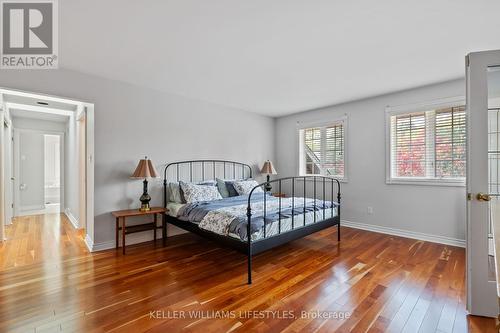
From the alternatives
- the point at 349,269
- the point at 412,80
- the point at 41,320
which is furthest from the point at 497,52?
the point at 41,320

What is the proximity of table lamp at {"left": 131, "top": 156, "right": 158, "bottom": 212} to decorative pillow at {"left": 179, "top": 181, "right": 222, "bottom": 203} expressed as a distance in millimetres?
504

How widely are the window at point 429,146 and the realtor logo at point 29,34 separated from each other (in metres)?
4.62

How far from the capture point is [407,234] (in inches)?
150

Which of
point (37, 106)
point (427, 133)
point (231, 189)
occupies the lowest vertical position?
point (231, 189)

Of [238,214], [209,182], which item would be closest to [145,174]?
[209,182]

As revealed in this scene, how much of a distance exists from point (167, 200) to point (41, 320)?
88.4 inches

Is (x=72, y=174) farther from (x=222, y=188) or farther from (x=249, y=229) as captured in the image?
(x=249, y=229)

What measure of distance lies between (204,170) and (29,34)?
2.90m

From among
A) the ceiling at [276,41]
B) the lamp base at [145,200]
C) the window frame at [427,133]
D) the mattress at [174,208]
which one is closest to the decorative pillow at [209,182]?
the mattress at [174,208]

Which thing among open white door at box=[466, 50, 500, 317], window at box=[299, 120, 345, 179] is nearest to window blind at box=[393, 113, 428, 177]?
window at box=[299, 120, 345, 179]

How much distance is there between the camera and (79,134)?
428 centimetres

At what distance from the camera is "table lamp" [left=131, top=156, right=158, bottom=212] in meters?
3.34

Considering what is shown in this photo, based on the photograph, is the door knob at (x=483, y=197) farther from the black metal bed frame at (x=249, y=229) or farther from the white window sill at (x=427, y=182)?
the white window sill at (x=427, y=182)

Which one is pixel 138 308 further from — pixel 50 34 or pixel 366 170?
pixel 366 170
